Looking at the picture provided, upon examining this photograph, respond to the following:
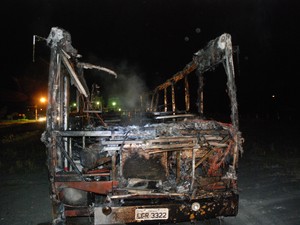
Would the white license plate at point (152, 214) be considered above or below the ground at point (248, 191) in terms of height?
above

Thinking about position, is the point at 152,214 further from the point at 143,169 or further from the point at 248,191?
the point at 248,191

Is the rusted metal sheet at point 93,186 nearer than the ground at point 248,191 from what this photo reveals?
Yes

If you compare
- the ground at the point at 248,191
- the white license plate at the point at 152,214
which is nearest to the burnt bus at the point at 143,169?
the white license plate at the point at 152,214

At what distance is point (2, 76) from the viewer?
147 feet

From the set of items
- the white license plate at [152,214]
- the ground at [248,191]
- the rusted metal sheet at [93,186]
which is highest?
the rusted metal sheet at [93,186]

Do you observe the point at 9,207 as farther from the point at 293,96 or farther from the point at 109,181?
the point at 293,96

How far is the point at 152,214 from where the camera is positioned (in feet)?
11.1

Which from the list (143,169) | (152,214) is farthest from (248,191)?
(152,214)

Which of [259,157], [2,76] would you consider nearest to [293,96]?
[259,157]

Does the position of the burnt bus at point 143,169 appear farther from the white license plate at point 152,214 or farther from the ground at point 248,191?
the ground at point 248,191

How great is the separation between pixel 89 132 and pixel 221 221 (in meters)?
2.94

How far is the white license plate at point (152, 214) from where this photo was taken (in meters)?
3.38

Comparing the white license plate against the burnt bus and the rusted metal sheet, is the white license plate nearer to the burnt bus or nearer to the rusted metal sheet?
the burnt bus

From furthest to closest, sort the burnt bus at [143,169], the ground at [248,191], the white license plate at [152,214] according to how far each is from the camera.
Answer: the ground at [248,191], the burnt bus at [143,169], the white license plate at [152,214]
